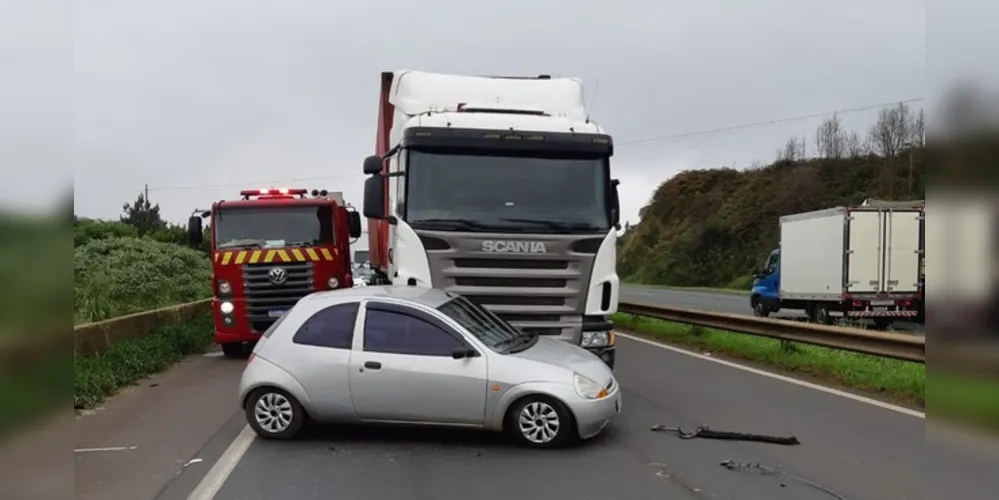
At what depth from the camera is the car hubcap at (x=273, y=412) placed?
8.20 meters

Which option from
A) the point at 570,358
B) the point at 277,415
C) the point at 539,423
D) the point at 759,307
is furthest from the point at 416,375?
the point at 759,307

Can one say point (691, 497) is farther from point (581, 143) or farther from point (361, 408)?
point (581, 143)

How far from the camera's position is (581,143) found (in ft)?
32.8

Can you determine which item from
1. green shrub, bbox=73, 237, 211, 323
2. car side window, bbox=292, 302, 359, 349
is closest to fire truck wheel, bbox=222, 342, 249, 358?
green shrub, bbox=73, 237, 211, 323

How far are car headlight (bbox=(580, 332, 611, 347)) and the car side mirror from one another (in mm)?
2129

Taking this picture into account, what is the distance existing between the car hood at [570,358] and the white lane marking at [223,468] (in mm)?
2634

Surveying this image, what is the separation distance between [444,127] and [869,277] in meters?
16.7

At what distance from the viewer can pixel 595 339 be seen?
9906mm

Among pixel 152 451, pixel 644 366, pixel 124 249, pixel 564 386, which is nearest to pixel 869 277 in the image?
pixel 644 366

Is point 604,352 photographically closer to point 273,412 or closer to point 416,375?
point 416,375

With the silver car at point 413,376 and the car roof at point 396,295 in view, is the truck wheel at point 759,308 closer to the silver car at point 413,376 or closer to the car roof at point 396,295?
the silver car at point 413,376

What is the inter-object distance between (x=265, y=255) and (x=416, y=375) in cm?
777

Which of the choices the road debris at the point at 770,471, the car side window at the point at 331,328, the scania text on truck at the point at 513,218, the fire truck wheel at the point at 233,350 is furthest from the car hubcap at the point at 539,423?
the fire truck wheel at the point at 233,350

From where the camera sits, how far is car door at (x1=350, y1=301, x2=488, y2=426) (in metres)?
7.93
